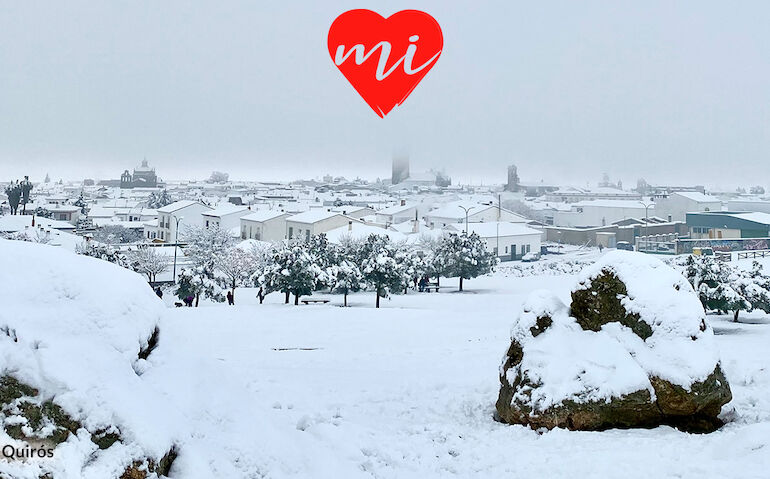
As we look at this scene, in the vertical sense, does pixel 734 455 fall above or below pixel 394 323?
above

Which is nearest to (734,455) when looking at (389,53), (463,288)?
(389,53)

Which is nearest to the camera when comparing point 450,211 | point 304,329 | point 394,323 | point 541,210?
point 304,329

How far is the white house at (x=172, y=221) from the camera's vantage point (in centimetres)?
7744

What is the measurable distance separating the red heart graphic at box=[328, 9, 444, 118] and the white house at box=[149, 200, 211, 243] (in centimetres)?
6334

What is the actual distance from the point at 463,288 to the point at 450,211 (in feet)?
139

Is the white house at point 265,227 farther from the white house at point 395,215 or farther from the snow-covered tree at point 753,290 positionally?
the snow-covered tree at point 753,290

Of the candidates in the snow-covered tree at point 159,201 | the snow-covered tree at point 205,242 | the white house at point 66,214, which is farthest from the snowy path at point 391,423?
the snow-covered tree at point 159,201

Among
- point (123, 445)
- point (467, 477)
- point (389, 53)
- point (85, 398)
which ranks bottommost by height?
point (467, 477)

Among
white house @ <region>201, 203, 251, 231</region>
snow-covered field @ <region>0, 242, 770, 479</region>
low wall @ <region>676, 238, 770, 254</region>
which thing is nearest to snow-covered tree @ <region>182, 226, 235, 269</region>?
white house @ <region>201, 203, 251, 231</region>

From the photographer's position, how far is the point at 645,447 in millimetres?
8445

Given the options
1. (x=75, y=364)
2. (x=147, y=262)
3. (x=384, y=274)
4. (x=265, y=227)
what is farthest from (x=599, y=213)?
(x=75, y=364)

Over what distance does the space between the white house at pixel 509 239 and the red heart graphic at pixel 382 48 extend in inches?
1836

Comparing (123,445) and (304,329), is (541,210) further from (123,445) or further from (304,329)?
(123,445)

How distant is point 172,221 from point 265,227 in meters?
14.6
